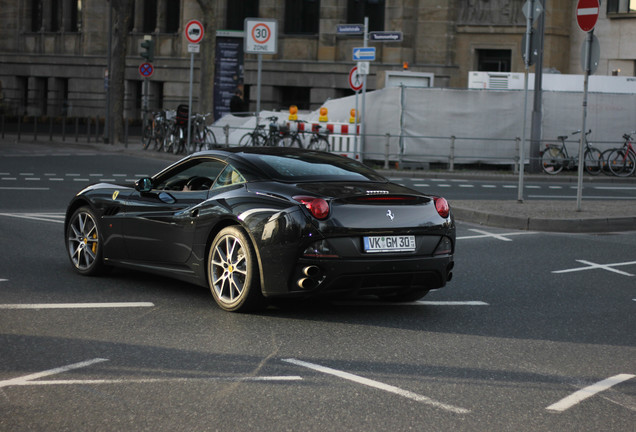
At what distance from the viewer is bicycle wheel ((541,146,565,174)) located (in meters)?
Answer: 27.1

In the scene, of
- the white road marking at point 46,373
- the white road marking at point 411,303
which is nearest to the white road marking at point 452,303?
the white road marking at point 411,303

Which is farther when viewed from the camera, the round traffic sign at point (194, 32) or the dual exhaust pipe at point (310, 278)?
the round traffic sign at point (194, 32)

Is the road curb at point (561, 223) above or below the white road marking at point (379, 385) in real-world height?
above

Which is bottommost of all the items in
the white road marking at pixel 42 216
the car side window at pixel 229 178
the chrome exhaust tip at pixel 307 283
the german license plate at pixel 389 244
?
the white road marking at pixel 42 216

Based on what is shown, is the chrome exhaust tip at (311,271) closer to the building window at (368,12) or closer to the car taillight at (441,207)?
the car taillight at (441,207)

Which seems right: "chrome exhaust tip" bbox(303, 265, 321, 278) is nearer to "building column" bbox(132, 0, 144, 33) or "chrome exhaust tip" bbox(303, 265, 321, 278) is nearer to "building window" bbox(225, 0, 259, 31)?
"building window" bbox(225, 0, 259, 31)

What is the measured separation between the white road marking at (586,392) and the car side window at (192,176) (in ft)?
11.6

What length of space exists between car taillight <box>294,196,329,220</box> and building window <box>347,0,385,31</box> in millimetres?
38244

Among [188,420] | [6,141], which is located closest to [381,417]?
[188,420]

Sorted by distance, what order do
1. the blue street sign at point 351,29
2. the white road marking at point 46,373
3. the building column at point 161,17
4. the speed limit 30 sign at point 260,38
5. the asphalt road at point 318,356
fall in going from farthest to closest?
the building column at point 161,17, the blue street sign at point 351,29, the speed limit 30 sign at point 260,38, the white road marking at point 46,373, the asphalt road at point 318,356

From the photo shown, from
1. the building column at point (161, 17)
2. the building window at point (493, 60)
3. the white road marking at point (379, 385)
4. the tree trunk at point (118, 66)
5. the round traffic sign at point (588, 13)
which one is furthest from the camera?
the building column at point (161, 17)

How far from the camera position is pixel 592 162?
1077 inches

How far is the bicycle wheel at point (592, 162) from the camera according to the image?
27.2m

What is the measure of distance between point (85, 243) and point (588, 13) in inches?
351
